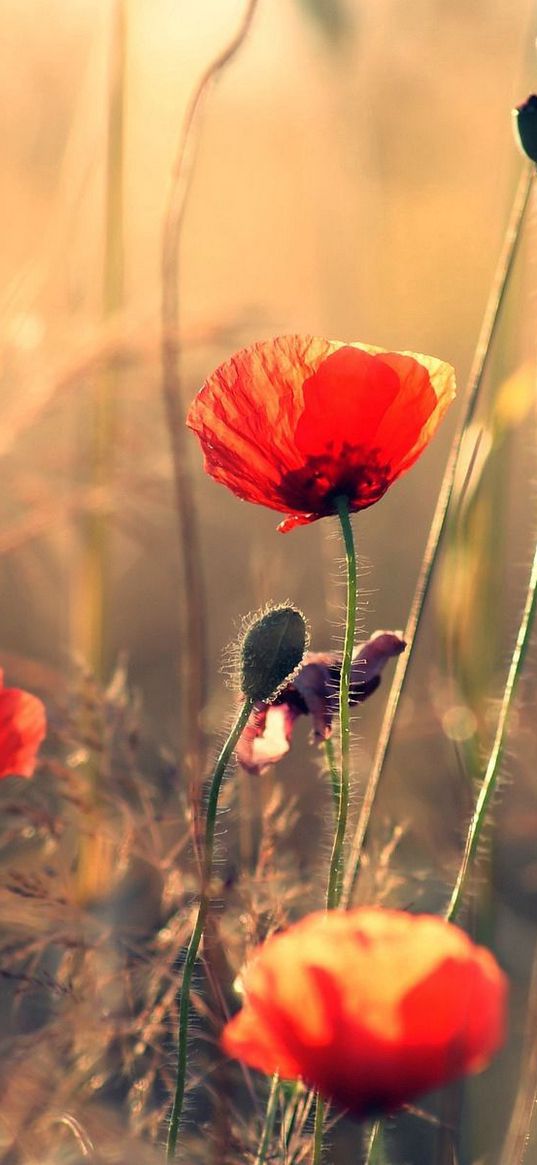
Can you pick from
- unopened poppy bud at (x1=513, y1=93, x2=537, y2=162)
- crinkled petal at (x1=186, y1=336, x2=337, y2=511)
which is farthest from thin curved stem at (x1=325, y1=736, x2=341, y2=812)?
unopened poppy bud at (x1=513, y1=93, x2=537, y2=162)

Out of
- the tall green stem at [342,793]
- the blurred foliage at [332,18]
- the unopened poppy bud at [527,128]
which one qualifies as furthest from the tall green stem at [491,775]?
the blurred foliage at [332,18]

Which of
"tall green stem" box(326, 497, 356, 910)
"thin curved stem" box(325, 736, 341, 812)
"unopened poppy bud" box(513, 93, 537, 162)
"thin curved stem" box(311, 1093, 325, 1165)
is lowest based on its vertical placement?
"thin curved stem" box(311, 1093, 325, 1165)

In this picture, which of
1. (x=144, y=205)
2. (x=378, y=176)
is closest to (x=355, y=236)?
(x=378, y=176)

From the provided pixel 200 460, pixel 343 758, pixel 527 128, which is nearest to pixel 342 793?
pixel 343 758

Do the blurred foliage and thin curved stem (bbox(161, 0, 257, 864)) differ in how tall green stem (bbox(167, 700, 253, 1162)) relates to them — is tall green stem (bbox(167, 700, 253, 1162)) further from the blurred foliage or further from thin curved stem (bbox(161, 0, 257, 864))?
the blurred foliage

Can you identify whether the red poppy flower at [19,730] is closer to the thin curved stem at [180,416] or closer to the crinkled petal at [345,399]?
the thin curved stem at [180,416]
